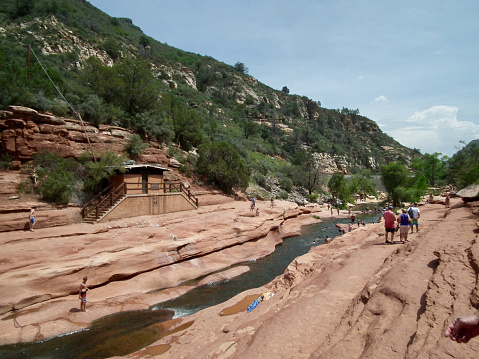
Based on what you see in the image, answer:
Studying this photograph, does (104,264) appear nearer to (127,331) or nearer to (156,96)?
(127,331)

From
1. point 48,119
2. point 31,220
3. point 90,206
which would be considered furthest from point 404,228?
point 48,119

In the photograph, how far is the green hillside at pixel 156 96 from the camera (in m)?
28.5

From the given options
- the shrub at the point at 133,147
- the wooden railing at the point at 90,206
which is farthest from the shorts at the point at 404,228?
the shrub at the point at 133,147

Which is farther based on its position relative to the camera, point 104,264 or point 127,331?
point 104,264

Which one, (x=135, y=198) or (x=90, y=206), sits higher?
(x=135, y=198)

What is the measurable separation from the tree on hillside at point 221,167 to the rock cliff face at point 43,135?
10.6m

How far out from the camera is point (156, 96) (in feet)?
117

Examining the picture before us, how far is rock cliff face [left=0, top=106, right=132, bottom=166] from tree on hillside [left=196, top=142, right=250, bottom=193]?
34.9 ft

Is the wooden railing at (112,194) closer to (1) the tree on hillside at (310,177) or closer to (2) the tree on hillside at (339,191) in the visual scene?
(1) the tree on hillside at (310,177)

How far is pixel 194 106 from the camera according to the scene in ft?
254

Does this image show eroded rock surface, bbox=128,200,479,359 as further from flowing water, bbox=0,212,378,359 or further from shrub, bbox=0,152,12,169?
shrub, bbox=0,152,12,169

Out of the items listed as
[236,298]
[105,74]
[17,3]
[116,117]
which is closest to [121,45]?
[17,3]

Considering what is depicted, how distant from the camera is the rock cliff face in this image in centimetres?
1962

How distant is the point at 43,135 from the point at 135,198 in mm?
8804
